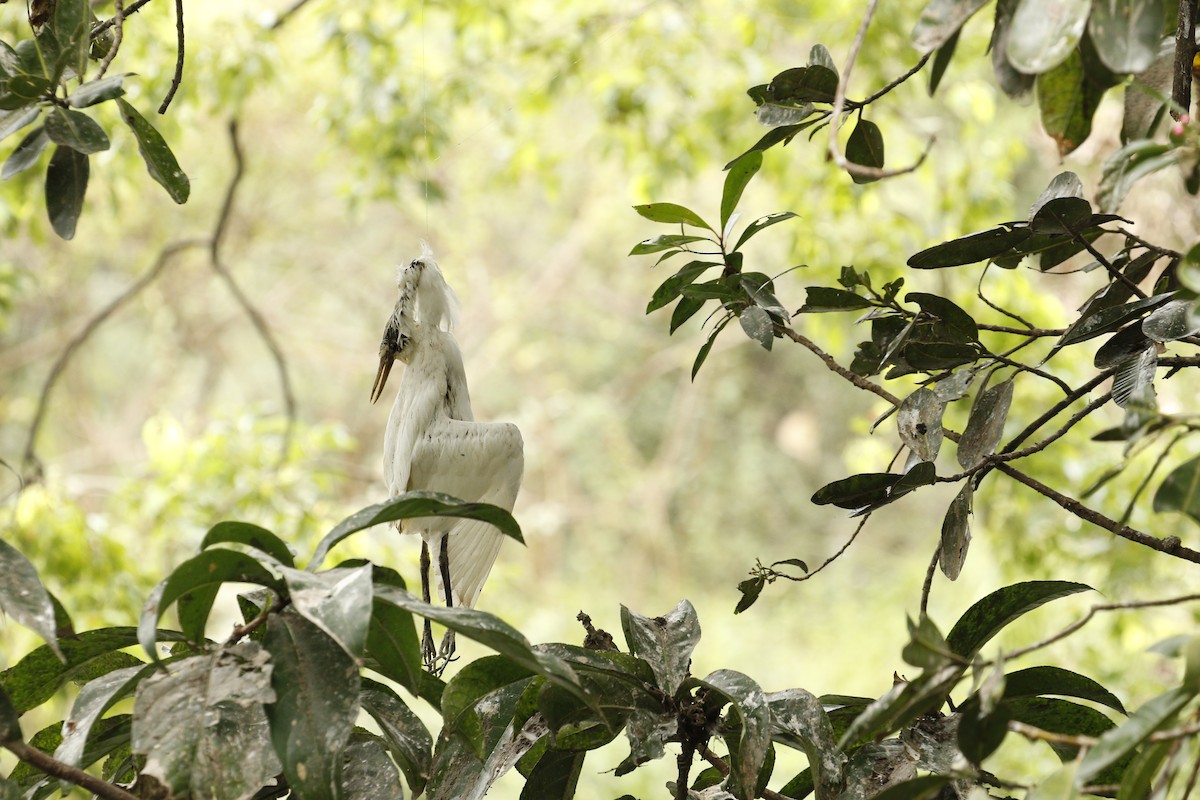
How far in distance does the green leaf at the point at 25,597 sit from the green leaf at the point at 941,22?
40 centimetres

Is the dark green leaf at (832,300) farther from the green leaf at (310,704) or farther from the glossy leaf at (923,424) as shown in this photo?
the green leaf at (310,704)

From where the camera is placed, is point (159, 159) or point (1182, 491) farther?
point (159, 159)

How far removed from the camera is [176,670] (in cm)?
45

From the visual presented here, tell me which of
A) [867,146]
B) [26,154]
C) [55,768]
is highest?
[867,146]

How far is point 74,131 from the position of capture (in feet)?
1.84

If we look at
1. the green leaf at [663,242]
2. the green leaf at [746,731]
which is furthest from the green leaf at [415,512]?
the green leaf at [663,242]

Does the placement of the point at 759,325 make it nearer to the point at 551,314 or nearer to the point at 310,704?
the point at 310,704

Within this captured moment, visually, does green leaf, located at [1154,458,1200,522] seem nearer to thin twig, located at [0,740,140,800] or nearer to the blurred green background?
thin twig, located at [0,740,140,800]

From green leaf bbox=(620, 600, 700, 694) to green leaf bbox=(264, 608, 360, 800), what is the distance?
0.17 m

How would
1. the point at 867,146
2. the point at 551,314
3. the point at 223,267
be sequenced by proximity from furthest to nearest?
the point at 551,314 → the point at 223,267 → the point at 867,146

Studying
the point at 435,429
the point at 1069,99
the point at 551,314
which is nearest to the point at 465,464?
the point at 435,429

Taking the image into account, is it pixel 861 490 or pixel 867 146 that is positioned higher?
pixel 867 146

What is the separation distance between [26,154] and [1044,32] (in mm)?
519

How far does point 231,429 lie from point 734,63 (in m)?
1.54
